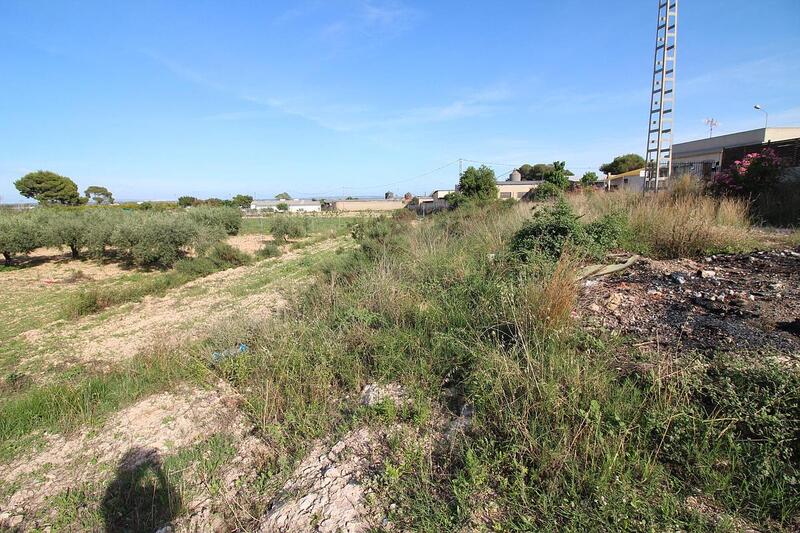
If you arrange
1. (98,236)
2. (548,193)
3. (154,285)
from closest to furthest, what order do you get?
(154,285)
(548,193)
(98,236)

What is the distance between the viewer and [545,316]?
3.35 meters

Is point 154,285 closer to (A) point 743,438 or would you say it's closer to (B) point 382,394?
(B) point 382,394

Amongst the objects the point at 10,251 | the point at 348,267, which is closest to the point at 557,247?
the point at 348,267

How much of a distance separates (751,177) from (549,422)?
12250 millimetres

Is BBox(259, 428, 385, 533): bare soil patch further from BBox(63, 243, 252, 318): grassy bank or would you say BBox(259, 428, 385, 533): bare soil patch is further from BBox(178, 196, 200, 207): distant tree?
BBox(178, 196, 200, 207): distant tree

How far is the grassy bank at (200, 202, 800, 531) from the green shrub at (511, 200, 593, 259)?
1.45 meters

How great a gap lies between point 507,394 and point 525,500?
773 millimetres

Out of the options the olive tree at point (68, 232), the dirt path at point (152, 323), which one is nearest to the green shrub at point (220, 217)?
the olive tree at point (68, 232)

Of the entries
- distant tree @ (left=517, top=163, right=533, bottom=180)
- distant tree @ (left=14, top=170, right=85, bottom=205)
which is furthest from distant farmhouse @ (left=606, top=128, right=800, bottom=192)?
distant tree @ (left=14, top=170, right=85, bottom=205)

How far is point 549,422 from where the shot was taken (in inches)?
93.6

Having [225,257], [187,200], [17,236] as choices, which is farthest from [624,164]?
[187,200]

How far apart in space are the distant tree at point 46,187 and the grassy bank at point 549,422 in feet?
217

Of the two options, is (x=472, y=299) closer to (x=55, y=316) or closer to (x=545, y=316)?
(x=545, y=316)

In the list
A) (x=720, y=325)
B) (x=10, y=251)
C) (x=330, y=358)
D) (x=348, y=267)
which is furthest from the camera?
(x=10, y=251)
